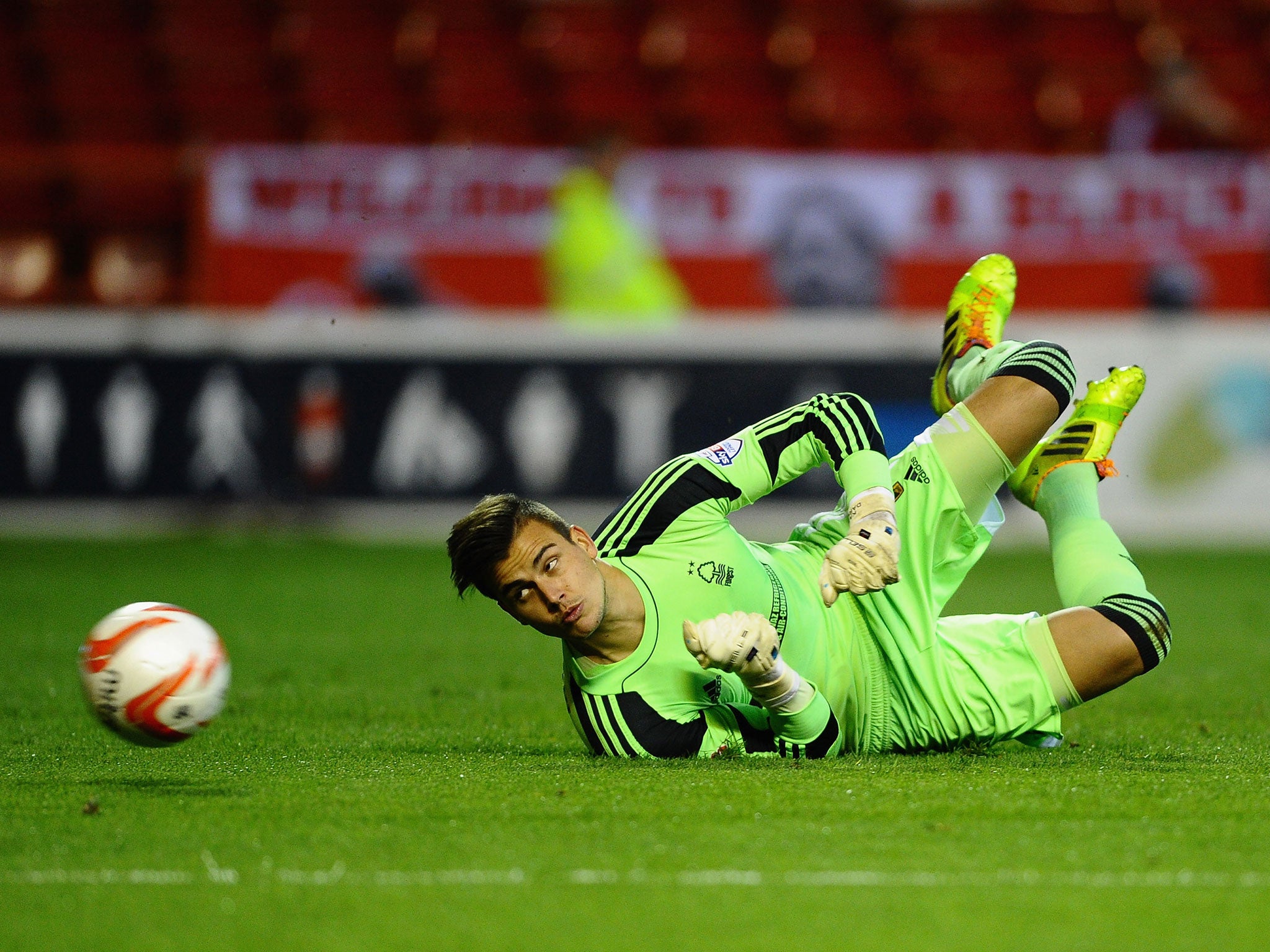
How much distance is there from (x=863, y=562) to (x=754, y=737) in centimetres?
74

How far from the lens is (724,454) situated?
441cm

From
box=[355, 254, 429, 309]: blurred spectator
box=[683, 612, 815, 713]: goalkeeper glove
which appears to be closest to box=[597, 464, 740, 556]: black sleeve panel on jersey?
box=[683, 612, 815, 713]: goalkeeper glove

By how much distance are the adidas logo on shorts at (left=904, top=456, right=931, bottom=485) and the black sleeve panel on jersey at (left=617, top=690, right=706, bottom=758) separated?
916mm

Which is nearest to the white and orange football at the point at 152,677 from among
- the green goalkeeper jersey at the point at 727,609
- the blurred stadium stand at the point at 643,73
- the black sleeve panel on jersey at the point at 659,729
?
the green goalkeeper jersey at the point at 727,609

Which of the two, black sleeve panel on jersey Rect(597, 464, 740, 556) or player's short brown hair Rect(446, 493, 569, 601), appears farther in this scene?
black sleeve panel on jersey Rect(597, 464, 740, 556)

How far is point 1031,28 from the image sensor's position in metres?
15.2

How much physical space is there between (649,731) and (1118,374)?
1852 mm

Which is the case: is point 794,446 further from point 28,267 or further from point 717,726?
point 28,267

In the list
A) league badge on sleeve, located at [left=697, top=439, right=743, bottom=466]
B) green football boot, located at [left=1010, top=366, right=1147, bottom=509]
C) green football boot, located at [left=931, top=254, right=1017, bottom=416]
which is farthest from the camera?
green football boot, located at [left=931, top=254, right=1017, bottom=416]

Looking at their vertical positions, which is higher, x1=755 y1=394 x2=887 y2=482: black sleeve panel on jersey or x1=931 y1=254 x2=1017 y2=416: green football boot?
x1=931 y1=254 x2=1017 y2=416: green football boot

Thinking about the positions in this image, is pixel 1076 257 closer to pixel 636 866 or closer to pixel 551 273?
pixel 551 273

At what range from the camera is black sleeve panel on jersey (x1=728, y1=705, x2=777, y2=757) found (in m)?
4.30

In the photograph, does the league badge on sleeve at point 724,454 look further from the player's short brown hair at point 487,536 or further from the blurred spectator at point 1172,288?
the blurred spectator at point 1172,288

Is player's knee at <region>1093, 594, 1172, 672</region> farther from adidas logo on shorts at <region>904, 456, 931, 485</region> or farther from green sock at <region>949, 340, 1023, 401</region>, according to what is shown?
green sock at <region>949, 340, 1023, 401</region>
